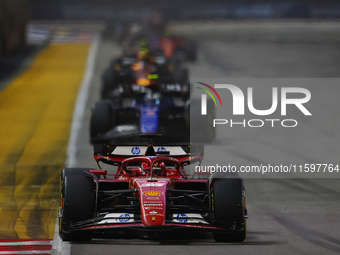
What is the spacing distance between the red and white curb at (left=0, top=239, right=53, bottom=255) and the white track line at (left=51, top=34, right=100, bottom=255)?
99mm

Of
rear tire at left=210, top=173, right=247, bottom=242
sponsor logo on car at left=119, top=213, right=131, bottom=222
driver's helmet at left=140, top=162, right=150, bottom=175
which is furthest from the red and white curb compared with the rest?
rear tire at left=210, top=173, right=247, bottom=242

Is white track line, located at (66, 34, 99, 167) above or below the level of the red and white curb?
below

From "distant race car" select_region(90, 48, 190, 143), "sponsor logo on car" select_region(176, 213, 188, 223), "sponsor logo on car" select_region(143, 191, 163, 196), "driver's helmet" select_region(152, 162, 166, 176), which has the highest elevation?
"sponsor logo on car" select_region(143, 191, 163, 196)

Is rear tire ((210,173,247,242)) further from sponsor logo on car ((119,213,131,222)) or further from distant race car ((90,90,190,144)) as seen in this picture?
distant race car ((90,90,190,144))

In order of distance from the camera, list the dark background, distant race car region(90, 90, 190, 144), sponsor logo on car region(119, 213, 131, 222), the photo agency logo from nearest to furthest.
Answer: sponsor logo on car region(119, 213, 131, 222) → distant race car region(90, 90, 190, 144) → the photo agency logo → the dark background

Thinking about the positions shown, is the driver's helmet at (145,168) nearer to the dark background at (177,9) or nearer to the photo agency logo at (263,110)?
the photo agency logo at (263,110)

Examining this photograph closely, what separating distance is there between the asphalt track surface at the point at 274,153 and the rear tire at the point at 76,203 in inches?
6.3

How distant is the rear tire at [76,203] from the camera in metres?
8.48

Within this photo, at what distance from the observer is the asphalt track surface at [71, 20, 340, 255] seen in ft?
27.9

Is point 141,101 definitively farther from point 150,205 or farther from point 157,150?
point 150,205

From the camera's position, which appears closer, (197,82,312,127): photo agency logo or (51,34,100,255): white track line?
(51,34,100,255): white track line

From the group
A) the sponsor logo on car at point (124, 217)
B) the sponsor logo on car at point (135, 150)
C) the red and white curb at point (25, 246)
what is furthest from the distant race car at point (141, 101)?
the sponsor logo on car at point (124, 217)

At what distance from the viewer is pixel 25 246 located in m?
8.62

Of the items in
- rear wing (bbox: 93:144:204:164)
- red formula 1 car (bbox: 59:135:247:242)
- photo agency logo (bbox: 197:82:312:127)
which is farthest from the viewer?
photo agency logo (bbox: 197:82:312:127)
